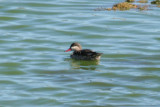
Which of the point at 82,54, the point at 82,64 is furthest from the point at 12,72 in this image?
the point at 82,54

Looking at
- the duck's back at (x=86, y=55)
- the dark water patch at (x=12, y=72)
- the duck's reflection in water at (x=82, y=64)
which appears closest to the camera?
the dark water patch at (x=12, y=72)

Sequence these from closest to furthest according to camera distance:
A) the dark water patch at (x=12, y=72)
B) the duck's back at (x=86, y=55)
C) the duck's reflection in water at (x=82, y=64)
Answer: the dark water patch at (x=12, y=72)
the duck's reflection in water at (x=82, y=64)
the duck's back at (x=86, y=55)

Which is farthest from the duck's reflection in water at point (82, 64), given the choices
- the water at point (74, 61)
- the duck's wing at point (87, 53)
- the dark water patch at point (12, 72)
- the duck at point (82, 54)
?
the dark water patch at point (12, 72)

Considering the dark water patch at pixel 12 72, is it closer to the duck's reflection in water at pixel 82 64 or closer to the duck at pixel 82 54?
the duck's reflection in water at pixel 82 64

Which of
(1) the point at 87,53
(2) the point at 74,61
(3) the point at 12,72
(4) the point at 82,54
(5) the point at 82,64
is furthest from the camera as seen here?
(2) the point at 74,61

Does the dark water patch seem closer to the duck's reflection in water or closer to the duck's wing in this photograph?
the duck's reflection in water

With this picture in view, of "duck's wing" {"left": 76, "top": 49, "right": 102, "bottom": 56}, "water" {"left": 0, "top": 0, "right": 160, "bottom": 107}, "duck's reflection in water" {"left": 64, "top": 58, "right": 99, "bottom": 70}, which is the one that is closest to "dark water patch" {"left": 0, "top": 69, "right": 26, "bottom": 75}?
"water" {"left": 0, "top": 0, "right": 160, "bottom": 107}

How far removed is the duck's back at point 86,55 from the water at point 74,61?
0.18 m

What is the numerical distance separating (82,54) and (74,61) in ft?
1.34

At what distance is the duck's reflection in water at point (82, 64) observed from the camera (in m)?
16.8

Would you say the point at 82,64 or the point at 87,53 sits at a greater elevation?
the point at 87,53

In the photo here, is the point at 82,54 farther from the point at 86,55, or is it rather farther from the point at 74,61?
the point at 74,61

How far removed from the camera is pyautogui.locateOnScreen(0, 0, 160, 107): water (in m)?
14.0

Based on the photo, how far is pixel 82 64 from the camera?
682 inches
